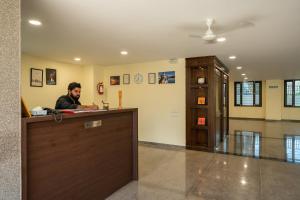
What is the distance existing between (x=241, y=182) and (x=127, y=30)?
3.07 m

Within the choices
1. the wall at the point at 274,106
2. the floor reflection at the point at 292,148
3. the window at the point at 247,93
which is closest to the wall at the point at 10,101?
the floor reflection at the point at 292,148

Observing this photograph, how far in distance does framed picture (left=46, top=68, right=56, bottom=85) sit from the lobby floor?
10.9ft

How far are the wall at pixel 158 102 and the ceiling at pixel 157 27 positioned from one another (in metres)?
1.05

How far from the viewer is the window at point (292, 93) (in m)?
10.9

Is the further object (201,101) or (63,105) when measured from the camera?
(201,101)

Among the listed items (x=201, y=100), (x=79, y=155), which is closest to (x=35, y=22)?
(x=79, y=155)

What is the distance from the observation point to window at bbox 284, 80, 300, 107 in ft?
35.8

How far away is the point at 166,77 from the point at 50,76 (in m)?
3.30

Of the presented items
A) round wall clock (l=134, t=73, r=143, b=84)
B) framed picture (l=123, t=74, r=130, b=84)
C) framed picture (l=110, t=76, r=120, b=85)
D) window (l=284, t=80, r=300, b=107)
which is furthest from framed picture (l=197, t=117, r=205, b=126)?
window (l=284, t=80, r=300, b=107)

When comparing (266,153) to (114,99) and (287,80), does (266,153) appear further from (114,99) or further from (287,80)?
(287,80)

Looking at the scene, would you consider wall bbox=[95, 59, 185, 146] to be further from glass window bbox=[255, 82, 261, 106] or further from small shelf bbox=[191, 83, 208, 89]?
glass window bbox=[255, 82, 261, 106]

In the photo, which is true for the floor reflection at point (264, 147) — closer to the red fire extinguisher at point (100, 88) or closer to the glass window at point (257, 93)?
the red fire extinguisher at point (100, 88)

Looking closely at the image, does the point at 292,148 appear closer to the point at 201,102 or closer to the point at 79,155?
the point at 201,102

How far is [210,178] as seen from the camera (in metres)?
3.34
